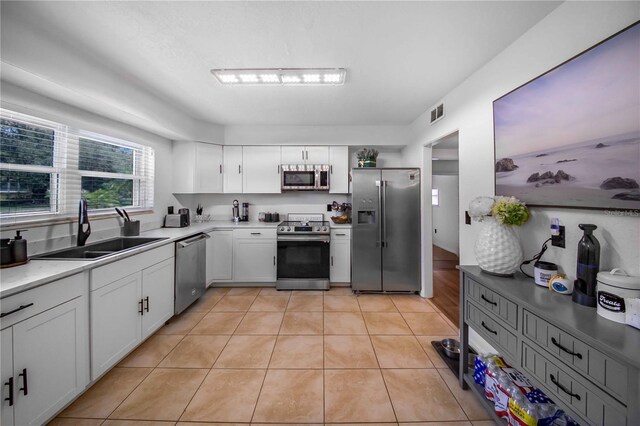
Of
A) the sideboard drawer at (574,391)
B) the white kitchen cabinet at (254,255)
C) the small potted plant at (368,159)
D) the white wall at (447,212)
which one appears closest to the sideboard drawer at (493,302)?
the sideboard drawer at (574,391)

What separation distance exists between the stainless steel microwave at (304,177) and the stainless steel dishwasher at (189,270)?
57.7 inches

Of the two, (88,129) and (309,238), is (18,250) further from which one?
(309,238)

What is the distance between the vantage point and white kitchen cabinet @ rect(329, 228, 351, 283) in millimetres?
3404

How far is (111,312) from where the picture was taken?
66.4 inches

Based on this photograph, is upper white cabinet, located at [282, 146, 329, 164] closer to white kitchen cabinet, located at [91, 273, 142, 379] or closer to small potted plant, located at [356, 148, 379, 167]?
small potted plant, located at [356, 148, 379, 167]

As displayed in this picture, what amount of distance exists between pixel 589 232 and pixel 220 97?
10.4ft

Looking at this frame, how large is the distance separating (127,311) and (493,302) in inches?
103

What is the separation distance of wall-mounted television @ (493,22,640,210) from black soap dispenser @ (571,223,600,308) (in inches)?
6.8

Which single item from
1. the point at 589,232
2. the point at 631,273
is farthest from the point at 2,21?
the point at 631,273

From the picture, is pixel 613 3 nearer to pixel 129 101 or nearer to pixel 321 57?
pixel 321 57

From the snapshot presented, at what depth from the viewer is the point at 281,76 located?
210 cm

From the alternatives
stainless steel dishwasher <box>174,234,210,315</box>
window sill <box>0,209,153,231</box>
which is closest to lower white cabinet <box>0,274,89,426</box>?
window sill <box>0,209,153,231</box>

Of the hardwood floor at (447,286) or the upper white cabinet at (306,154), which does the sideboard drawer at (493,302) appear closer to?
the hardwood floor at (447,286)

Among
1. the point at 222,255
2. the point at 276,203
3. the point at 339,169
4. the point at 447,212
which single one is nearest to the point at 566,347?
the point at 339,169
